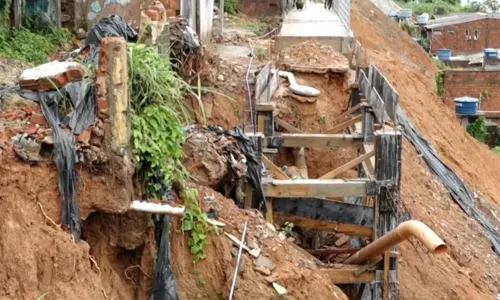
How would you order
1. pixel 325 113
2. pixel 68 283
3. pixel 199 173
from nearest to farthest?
pixel 68 283
pixel 199 173
pixel 325 113

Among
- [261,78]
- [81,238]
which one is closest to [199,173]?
[81,238]

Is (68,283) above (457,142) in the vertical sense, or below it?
above

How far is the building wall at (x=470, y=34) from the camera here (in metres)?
40.6

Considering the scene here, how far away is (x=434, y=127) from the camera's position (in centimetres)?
2228

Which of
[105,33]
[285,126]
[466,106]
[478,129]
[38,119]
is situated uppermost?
[105,33]

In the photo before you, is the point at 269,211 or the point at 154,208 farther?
the point at 269,211

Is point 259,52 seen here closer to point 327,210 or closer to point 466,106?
point 327,210

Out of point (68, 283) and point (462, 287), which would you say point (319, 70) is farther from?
point (68, 283)

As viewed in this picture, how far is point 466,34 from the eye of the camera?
41000mm

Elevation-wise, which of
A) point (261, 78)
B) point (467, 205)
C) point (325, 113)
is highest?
point (261, 78)

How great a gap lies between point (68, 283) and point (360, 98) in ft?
26.8

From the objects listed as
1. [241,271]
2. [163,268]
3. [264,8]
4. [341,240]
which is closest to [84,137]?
[163,268]

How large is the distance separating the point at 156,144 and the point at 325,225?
3.51 meters

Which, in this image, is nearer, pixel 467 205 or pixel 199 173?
pixel 199 173
